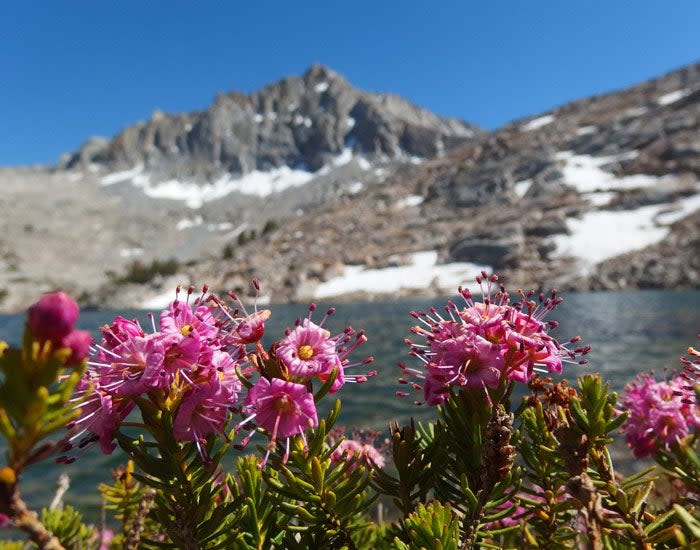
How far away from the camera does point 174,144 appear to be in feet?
634

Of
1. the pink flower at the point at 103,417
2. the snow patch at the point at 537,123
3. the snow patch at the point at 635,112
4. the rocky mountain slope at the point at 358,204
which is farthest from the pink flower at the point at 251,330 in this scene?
the snow patch at the point at 537,123

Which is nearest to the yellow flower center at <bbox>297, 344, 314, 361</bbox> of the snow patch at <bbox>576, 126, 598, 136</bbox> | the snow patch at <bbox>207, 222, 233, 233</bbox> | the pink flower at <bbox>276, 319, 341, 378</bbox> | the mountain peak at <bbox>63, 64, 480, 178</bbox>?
the pink flower at <bbox>276, 319, 341, 378</bbox>

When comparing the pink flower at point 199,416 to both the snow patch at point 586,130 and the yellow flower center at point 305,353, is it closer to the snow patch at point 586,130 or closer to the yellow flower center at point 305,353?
the yellow flower center at point 305,353

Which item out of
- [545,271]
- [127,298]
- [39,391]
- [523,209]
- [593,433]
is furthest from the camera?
[127,298]

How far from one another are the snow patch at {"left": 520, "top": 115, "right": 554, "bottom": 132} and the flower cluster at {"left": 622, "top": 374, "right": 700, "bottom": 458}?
131 meters

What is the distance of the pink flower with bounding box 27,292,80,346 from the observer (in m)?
0.85

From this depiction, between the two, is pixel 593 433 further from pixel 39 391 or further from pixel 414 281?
pixel 414 281

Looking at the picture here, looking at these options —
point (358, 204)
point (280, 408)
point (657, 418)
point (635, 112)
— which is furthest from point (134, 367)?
point (635, 112)

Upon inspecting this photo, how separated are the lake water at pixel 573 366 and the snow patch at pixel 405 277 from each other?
1047 inches

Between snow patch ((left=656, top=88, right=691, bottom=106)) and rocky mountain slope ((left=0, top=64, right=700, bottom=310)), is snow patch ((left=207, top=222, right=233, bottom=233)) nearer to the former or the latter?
rocky mountain slope ((left=0, top=64, right=700, bottom=310))

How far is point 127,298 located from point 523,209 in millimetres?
79831

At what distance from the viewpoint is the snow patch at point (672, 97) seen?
10294cm

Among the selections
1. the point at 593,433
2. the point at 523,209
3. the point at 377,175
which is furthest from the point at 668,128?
the point at 593,433

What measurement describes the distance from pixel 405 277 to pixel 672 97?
80524 millimetres
